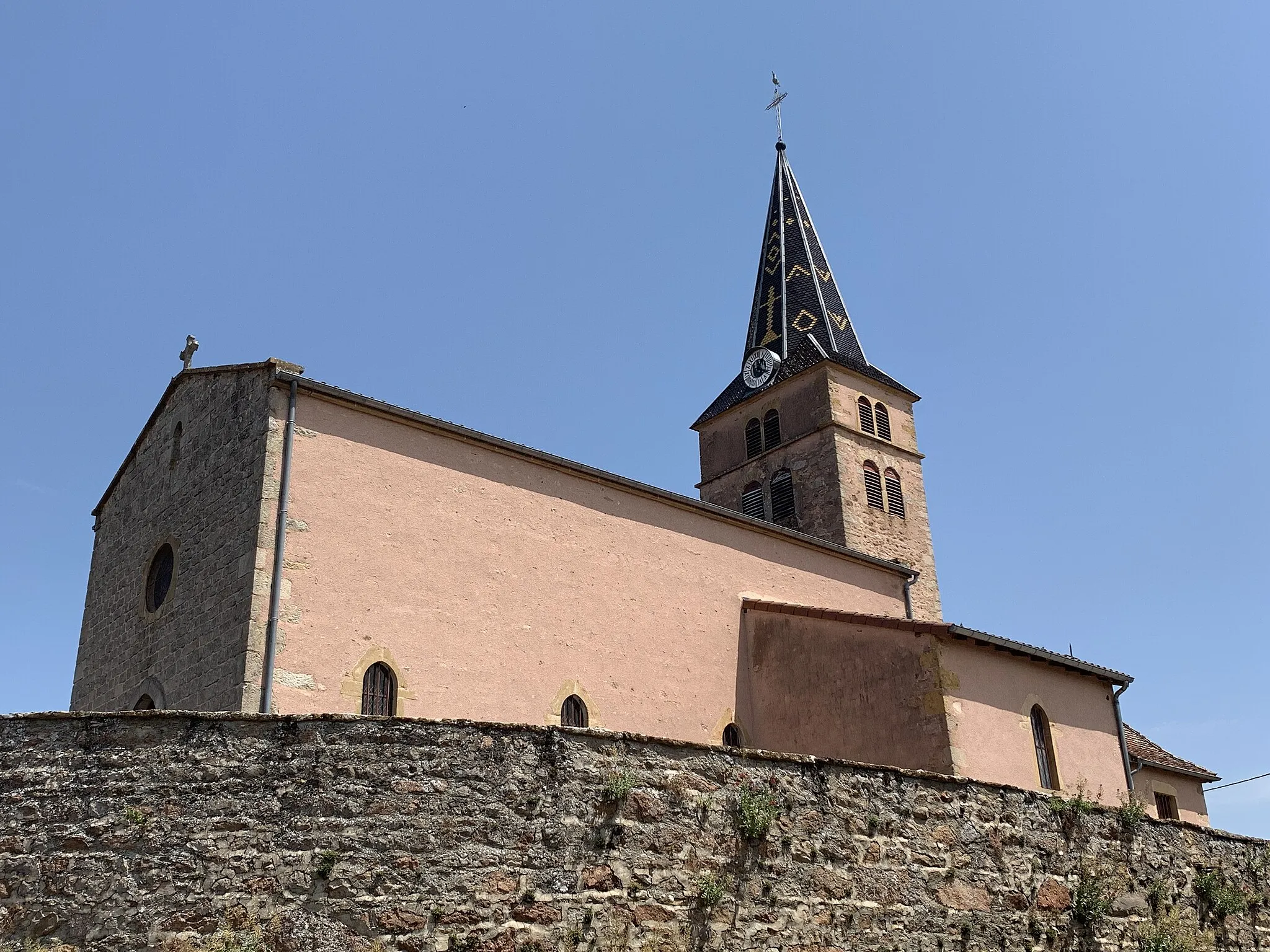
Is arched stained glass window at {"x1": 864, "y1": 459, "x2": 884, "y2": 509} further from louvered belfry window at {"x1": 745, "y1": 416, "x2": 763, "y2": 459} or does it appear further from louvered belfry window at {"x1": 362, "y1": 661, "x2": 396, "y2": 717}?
louvered belfry window at {"x1": 362, "y1": 661, "x2": 396, "y2": 717}

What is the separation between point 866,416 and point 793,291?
5.15m

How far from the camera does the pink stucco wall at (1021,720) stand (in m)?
15.6

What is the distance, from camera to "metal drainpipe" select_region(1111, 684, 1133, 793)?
60.7ft

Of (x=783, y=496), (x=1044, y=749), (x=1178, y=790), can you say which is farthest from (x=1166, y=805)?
(x=783, y=496)

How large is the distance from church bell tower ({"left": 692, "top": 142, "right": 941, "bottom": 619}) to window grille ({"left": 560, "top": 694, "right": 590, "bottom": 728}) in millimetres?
12146

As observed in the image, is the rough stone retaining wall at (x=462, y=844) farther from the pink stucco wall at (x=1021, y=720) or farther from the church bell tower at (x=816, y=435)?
the church bell tower at (x=816, y=435)

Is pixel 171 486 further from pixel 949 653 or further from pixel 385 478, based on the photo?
pixel 949 653

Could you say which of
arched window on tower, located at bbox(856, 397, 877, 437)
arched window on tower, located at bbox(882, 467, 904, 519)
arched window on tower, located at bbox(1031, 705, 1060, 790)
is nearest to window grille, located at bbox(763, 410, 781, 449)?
arched window on tower, located at bbox(856, 397, 877, 437)

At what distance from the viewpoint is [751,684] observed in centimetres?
1859

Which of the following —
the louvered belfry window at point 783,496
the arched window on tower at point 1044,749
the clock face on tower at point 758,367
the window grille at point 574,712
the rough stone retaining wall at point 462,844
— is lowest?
the rough stone retaining wall at point 462,844

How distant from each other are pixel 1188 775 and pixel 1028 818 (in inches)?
670

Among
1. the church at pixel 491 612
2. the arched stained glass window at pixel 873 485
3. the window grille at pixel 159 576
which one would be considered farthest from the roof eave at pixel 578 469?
the arched stained glass window at pixel 873 485

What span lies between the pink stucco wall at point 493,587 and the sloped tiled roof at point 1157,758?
10.1m

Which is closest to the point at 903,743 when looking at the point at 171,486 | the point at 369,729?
the point at 369,729
